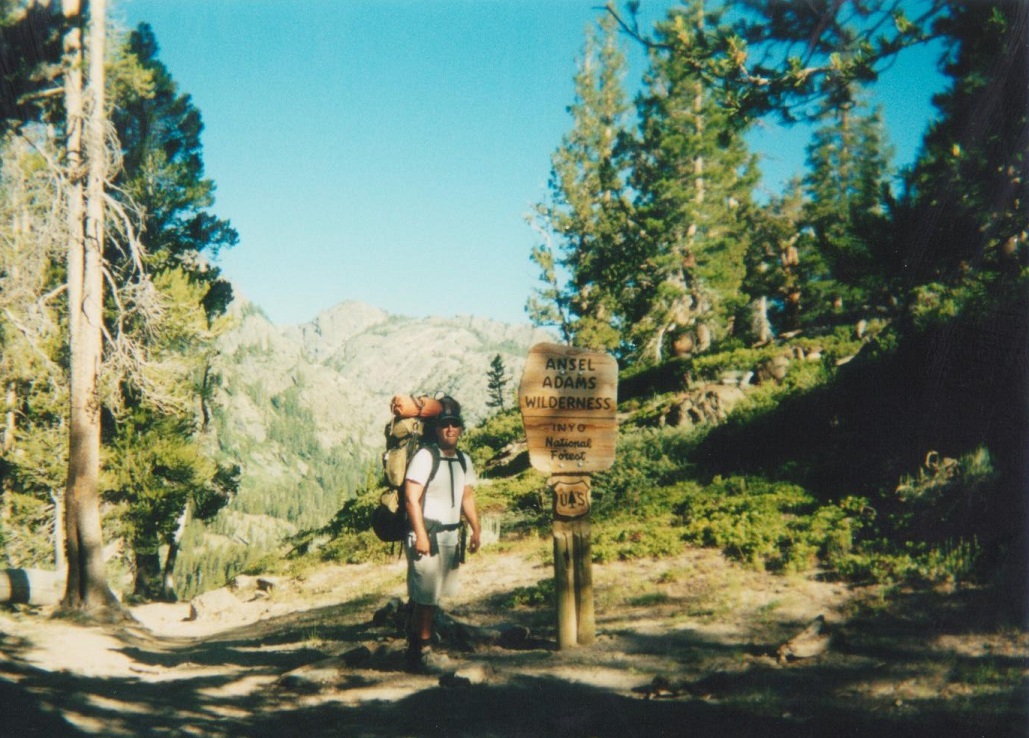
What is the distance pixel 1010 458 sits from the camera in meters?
7.52

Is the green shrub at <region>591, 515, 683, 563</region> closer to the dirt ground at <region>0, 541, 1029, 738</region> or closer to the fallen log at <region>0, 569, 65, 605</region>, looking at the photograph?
the dirt ground at <region>0, 541, 1029, 738</region>

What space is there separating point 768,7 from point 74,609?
13.0 m

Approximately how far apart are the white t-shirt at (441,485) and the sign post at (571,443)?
2.24 feet

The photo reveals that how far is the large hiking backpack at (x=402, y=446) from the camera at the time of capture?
5312 mm

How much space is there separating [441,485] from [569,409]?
4.11 ft

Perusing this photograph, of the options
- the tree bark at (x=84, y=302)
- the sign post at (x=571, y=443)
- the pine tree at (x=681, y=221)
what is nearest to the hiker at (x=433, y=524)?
the sign post at (x=571, y=443)

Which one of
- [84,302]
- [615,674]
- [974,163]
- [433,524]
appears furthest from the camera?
[84,302]

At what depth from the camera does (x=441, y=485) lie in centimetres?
533

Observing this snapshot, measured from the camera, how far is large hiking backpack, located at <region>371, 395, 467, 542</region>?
531 centimetres

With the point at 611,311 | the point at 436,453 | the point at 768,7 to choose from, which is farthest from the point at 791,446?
the point at 611,311

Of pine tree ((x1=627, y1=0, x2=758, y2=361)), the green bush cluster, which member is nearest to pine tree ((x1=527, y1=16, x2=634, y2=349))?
pine tree ((x1=627, y1=0, x2=758, y2=361))

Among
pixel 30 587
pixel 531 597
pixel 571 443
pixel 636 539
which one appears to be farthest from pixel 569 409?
pixel 30 587

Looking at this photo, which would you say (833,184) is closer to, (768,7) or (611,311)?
(611,311)

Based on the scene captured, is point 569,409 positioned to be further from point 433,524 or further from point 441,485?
point 433,524
